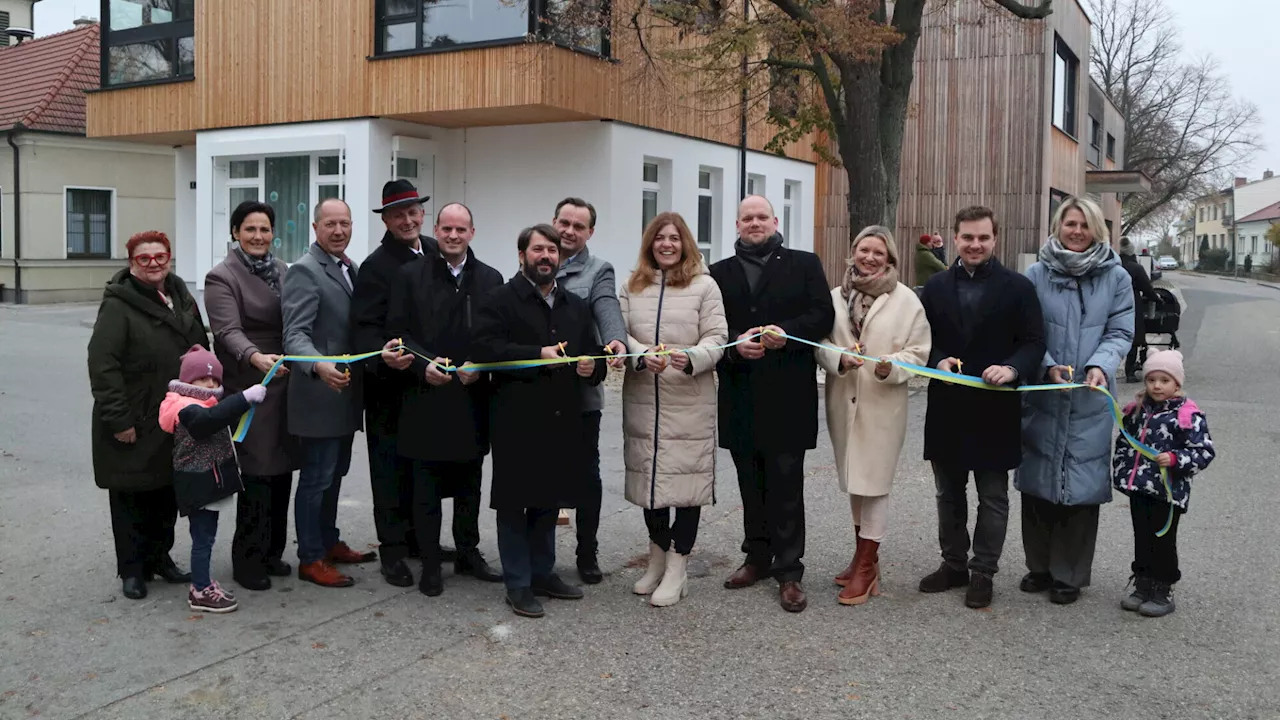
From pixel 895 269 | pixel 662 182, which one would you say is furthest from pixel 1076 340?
pixel 662 182

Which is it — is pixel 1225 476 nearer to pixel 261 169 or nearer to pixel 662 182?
pixel 662 182

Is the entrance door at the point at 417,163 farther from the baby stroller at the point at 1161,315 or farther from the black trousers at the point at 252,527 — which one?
the black trousers at the point at 252,527

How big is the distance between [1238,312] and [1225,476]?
25.0 meters

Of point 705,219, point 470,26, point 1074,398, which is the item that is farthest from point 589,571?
point 705,219

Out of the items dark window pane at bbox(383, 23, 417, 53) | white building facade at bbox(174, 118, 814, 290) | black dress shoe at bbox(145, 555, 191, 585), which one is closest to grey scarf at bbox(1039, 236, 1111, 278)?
black dress shoe at bbox(145, 555, 191, 585)

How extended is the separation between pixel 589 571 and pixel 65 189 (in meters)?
25.0

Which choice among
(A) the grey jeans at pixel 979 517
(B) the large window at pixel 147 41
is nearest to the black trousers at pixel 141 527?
(A) the grey jeans at pixel 979 517

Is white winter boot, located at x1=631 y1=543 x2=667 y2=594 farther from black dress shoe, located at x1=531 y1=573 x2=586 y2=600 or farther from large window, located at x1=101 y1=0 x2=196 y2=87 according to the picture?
large window, located at x1=101 y1=0 x2=196 y2=87

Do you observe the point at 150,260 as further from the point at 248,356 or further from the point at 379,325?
the point at 379,325

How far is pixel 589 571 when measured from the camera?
618cm

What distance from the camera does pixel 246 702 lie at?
14.5 ft

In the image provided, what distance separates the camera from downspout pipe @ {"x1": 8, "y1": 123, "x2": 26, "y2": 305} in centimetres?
2614

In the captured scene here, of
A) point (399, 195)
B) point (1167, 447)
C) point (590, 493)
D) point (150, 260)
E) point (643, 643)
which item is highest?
point (399, 195)

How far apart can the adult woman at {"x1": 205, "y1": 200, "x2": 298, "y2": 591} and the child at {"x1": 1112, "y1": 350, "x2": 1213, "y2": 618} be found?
4249 mm
